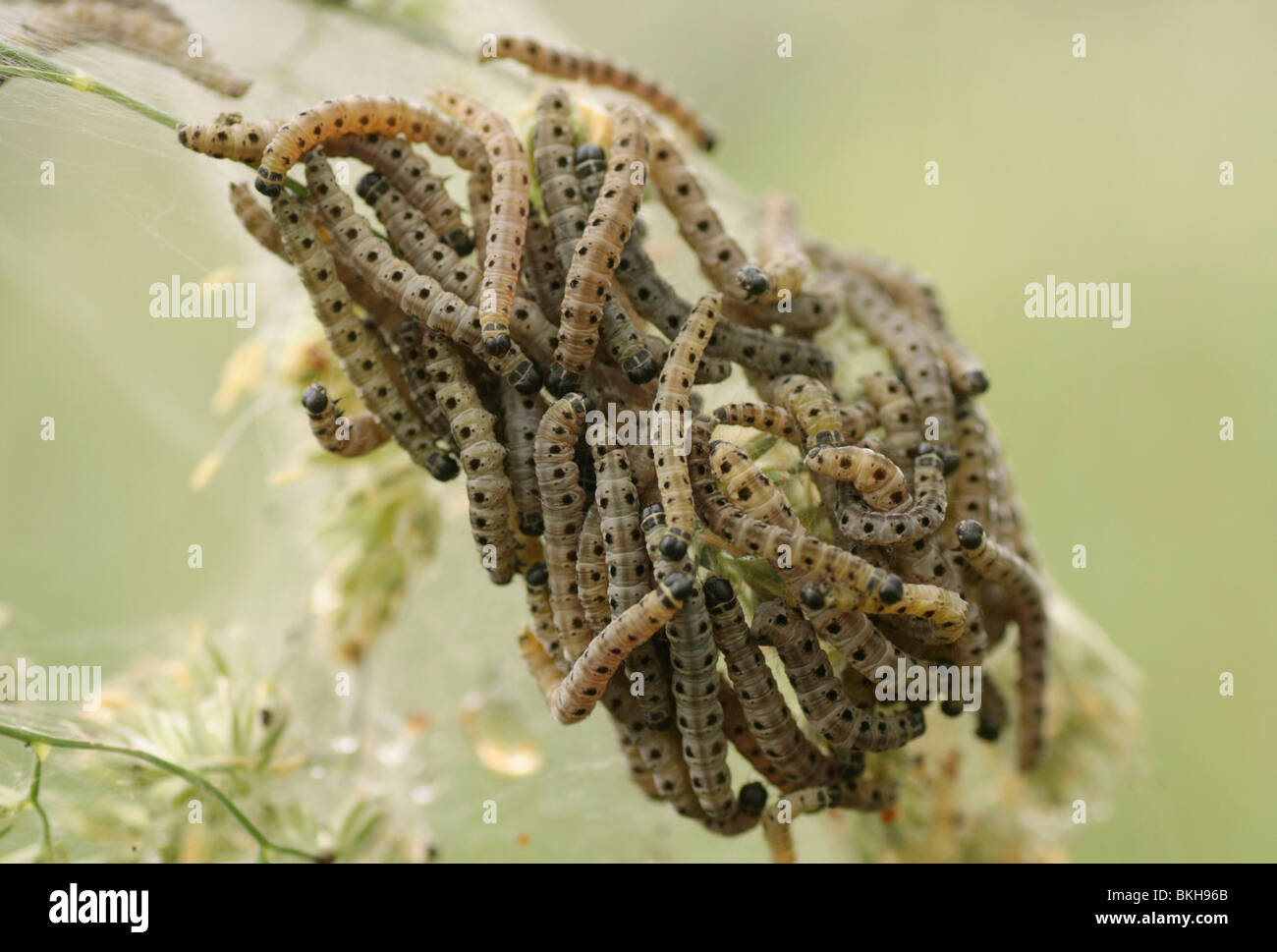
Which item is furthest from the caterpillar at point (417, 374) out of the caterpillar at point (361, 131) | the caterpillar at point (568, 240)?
the caterpillar at point (361, 131)

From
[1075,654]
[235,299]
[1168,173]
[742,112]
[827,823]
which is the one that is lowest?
[827,823]

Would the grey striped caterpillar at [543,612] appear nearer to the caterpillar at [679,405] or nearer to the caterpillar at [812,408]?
the caterpillar at [679,405]

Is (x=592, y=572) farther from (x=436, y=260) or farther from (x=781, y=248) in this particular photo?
(x=781, y=248)

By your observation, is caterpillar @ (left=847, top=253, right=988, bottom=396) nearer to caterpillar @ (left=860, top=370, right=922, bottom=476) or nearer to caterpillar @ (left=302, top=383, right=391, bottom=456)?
caterpillar @ (left=860, top=370, right=922, bottom=476)

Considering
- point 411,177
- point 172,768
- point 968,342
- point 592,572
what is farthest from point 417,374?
point 968,342

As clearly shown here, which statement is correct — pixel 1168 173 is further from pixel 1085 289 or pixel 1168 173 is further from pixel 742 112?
pixel 742 112

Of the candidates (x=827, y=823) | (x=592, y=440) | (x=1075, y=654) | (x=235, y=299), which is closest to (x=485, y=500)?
(x=592, y=440)
